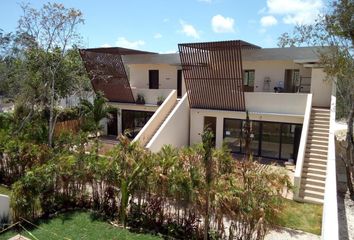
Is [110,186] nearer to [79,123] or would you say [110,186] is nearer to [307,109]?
[307,109]

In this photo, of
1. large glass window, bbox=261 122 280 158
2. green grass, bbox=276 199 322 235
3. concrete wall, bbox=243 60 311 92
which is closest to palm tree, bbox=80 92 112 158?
concrete wall, bbox=243 60 311 92

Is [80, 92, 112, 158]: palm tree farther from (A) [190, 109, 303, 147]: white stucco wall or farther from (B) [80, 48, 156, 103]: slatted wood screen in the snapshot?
(A) [190, 109, 303, 147]: white stucco wall

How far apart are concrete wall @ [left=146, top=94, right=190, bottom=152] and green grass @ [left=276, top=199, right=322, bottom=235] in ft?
29.5

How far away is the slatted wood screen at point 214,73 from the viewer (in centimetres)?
1914

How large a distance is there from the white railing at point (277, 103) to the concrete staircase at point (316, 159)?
1292 mm

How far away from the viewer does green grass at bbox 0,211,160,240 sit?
36.2 feet

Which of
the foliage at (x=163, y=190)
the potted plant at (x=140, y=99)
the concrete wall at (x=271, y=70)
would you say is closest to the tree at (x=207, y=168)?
the foliage at (x=163, y=190)

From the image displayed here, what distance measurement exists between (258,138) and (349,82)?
667 cm

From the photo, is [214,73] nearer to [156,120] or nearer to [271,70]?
[271,70]

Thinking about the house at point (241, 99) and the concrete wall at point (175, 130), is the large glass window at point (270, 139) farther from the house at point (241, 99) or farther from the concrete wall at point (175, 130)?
the concrete wall at point (175, 130)

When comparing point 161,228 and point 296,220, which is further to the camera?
point 296,220

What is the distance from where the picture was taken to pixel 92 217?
40.9ft

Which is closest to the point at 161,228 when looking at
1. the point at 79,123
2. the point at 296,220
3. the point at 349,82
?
the point at 296,220

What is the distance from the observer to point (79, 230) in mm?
11477
